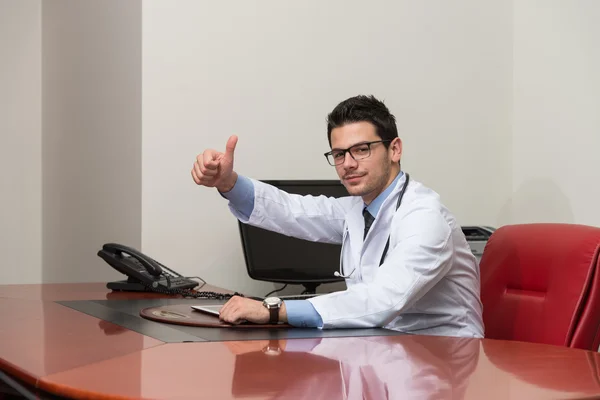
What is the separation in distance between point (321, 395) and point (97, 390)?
341mm

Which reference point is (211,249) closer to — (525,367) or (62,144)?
(62,144)

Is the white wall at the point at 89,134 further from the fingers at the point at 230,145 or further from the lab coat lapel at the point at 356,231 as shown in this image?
the lab coat lapel at the point at 356,231

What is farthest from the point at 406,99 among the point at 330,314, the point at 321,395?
the point at 321,395

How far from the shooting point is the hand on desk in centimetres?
184

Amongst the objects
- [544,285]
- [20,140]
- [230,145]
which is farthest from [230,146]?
[20,140]

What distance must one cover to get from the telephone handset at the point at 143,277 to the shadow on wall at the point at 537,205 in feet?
6.57

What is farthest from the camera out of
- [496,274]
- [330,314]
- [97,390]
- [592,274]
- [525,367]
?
[496,274]

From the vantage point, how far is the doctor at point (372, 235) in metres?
1.87

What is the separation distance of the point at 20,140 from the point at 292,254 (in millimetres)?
1908

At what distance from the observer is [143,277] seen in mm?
2625

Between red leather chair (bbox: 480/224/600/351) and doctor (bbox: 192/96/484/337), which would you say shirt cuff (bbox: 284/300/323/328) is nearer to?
doctor (bbox: 192/96/484/337)

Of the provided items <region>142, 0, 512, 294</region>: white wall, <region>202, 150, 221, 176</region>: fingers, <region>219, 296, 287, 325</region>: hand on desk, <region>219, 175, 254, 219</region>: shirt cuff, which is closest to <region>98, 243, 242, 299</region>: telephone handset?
<region>219, 175, 254, 219</region>: shirt cuff

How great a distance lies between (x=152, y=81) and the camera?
3.29m

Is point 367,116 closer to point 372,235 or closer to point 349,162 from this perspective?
point 349,162
